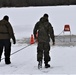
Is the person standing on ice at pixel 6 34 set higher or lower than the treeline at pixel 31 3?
lower

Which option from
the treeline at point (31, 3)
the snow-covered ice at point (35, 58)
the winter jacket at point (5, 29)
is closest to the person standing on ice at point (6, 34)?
the winter jacket at point (5, 29)

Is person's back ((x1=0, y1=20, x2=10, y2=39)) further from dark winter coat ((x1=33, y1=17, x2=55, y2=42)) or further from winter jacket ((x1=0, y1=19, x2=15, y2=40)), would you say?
dark winter coat ((x1=33, y1=17, x2=55, y2=42))

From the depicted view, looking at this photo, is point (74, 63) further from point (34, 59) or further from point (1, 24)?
point (1, 24)

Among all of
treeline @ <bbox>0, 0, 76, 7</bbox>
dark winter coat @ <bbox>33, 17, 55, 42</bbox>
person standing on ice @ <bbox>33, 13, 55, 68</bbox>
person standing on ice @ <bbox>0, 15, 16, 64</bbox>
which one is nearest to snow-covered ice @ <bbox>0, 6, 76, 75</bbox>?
person standing on ice @ <bbox>33, 13, 55, 68</bbox>

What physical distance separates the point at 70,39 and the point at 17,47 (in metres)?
3.27

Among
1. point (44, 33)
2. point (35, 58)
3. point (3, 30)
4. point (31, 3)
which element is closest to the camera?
point (44, 33)

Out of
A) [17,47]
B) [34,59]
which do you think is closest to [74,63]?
[34,59]

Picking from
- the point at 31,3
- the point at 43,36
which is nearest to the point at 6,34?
the point at 43,36

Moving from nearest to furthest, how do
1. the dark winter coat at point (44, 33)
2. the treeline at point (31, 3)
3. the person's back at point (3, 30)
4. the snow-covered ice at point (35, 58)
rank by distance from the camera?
the snow-covered ice at point (35, 58) → the dark winter coat at point (44, 33) → the person's back at point (3, 30) → the treeline at point (31, 3)

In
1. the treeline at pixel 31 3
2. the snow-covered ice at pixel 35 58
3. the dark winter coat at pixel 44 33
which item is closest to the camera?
the snow-covered ice at pixel 35 58

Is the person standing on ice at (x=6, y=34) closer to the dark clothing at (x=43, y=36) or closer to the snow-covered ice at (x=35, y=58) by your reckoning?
the snow-covered ice at (x=35, y=58)

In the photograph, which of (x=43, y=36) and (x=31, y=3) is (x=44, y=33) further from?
(x=31, y=3)

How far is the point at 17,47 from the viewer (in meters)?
15.0

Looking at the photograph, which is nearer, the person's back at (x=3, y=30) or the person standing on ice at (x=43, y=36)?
the person standing on ice at (x=43, y=36)
